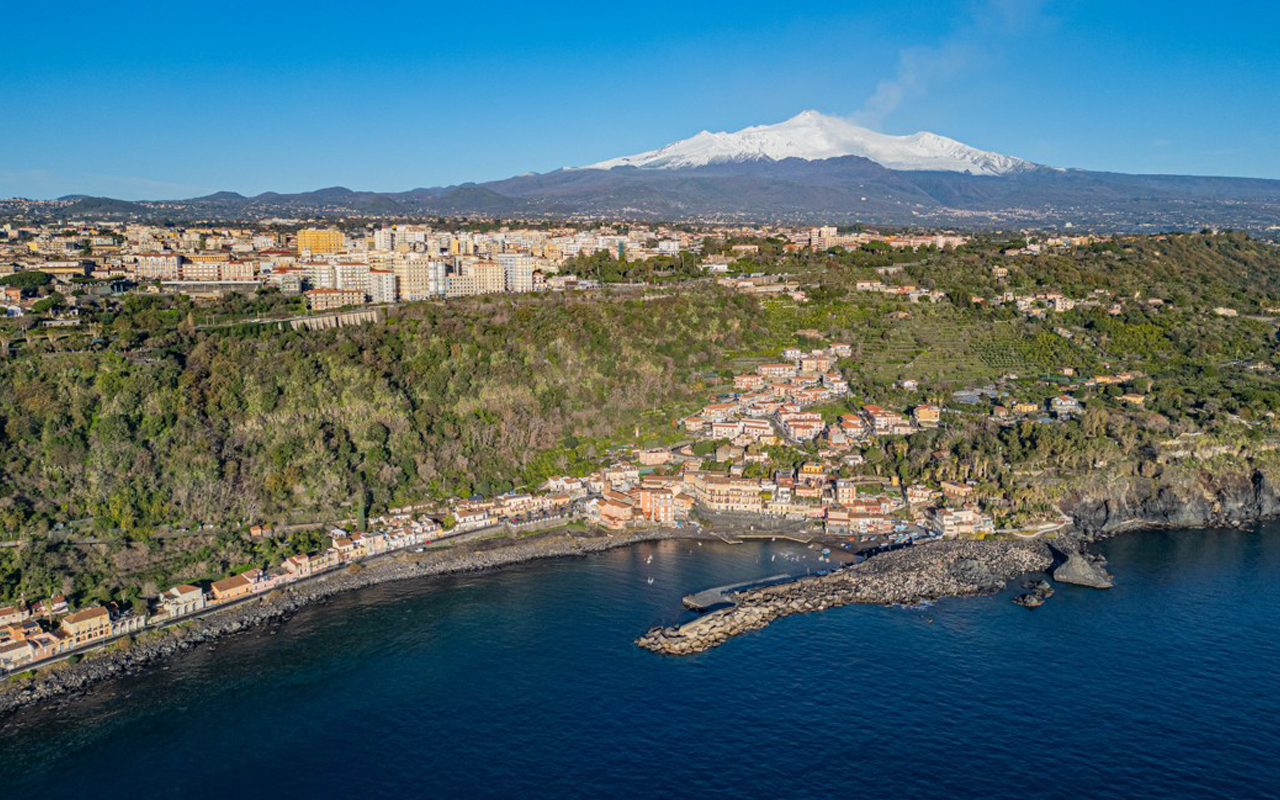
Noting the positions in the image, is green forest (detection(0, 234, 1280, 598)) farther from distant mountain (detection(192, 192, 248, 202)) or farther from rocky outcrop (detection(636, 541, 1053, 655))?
distant mountain (detection(192, 192, 248, 202))

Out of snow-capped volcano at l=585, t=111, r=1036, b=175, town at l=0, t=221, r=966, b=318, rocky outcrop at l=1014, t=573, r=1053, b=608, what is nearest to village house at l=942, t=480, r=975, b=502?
rocky outcrop at l=1014, t=573, r=1053, b=608

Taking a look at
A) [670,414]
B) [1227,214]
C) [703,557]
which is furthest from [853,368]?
[1227,214]

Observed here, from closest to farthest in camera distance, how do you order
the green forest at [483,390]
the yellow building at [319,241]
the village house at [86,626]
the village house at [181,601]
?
the village house at [86,626] < the village house at [181,601] < the green forest at [483,390] < the yellow building at [319,241]

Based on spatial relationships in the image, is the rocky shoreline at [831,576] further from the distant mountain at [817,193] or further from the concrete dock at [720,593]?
the distant mountain at [817,193]

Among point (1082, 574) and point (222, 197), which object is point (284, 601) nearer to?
point (1082, 574)

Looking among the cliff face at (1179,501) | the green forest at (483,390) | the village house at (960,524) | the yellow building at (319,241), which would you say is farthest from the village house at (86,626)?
the yellow building at (319,241)

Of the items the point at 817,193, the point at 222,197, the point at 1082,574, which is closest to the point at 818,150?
the point at 817,193

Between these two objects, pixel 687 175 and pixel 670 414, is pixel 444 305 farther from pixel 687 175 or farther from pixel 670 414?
pixel 687 175

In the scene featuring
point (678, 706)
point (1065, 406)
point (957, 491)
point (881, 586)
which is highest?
point (1065, 406)
